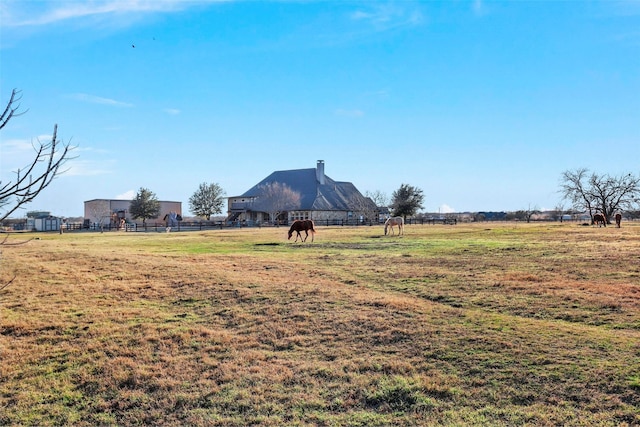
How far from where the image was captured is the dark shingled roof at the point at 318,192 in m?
74.8

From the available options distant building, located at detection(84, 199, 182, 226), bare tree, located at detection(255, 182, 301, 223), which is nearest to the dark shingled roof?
bare tree, located at detection(255, 182, 301, 223)

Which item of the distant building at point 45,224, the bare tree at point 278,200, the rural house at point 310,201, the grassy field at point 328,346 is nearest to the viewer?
the grassy field at point 328,346

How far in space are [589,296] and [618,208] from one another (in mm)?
62886

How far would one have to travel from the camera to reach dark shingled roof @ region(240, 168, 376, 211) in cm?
7481

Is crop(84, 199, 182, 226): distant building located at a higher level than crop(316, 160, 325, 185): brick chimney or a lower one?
lower

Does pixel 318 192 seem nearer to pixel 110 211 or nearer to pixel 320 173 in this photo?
pixel 320 173

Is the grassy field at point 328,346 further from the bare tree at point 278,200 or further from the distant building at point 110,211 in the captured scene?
the distant building at point 110,211

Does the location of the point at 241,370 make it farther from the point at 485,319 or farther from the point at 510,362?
the point at 485,319

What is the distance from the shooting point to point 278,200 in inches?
2950

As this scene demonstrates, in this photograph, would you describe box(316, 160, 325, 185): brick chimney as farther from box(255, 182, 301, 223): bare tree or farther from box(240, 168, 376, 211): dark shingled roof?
box(255, 182, 301, 223): bare tree

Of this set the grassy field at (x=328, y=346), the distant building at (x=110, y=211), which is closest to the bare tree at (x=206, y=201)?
the distant building at (x=110, y=211)

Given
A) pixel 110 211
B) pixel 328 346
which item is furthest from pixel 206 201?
pixel 328 346

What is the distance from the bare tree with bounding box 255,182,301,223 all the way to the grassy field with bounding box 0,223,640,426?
57.5 m

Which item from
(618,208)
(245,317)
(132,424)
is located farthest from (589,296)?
(618,208)
